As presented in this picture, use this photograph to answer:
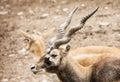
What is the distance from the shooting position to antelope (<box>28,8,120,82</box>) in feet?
19.8

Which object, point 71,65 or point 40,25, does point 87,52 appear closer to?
point 71,65

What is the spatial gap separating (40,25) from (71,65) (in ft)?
12.6

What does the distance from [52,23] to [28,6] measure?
1664 mm

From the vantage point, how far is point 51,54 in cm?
601

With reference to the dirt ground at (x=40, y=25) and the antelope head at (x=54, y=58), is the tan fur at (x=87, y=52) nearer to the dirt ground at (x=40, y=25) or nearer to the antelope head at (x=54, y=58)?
the dirt ground at (x=40, y=25)

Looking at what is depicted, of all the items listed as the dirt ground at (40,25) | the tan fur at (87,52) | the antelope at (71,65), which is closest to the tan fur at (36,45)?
the tan fur at (87,52)

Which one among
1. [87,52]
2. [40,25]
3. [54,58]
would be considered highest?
[54,58]

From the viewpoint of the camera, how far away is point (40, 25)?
390 inches

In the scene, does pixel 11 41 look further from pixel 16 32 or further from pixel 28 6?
pixel 28 6

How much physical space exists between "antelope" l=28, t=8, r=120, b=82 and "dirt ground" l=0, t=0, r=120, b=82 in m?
0.97

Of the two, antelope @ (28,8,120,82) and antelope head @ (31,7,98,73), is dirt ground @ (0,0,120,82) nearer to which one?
antelope @ (28,8,120,82)

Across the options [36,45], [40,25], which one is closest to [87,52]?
[36,45]

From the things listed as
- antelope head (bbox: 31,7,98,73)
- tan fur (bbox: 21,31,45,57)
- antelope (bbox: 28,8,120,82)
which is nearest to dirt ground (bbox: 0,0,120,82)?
tan fur (bbox: 21,31,45,57)

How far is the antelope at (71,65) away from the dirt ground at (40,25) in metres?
0.97
